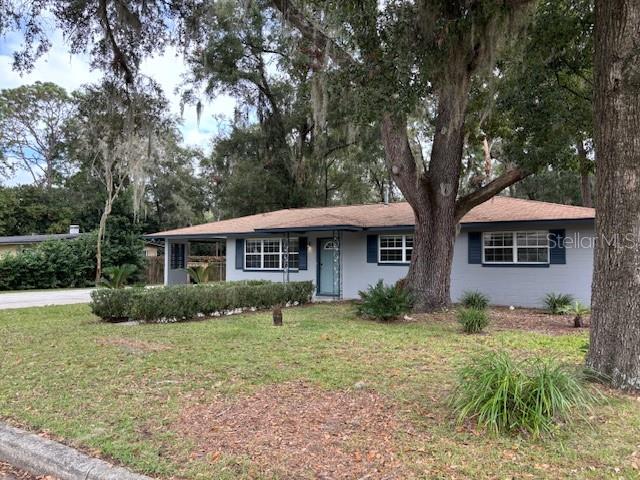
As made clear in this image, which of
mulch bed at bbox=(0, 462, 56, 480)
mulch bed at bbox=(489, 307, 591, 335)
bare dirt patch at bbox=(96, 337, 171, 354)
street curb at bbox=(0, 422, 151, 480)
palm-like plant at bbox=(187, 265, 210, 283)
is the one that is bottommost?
mulch bed at bbox=(0, 462, 56, 480)

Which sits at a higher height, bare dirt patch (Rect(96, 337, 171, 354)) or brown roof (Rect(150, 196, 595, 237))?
brown roof (Rect(150, 196, 595, 237))

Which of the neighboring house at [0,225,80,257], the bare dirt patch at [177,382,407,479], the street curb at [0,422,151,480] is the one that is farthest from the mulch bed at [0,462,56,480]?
the neighboring house at [0,225,80,257]

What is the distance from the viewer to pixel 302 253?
17.3 m

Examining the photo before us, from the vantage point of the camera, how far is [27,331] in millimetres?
9070

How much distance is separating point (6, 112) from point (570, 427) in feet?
134

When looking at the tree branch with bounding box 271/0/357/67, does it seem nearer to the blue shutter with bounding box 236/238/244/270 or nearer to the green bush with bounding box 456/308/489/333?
the green bush with bounding box 456/308/489/333

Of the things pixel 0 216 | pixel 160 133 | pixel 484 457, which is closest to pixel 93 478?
pixel 484 457

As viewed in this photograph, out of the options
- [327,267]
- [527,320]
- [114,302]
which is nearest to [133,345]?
[114,302]

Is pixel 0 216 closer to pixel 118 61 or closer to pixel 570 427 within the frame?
pixel 118 61

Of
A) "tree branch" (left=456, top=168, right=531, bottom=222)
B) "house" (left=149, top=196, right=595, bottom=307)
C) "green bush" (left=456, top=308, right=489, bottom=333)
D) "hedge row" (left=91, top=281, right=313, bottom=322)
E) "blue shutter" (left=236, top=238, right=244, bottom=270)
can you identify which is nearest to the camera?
"green bush" (left=456, top=308, right=489, bottom=333)

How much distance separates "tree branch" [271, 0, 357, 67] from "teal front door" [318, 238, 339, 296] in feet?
25.5

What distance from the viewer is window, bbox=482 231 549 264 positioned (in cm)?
1326

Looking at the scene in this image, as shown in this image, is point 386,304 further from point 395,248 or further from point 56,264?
point 56,264

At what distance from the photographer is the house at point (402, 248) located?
12.9 meters
